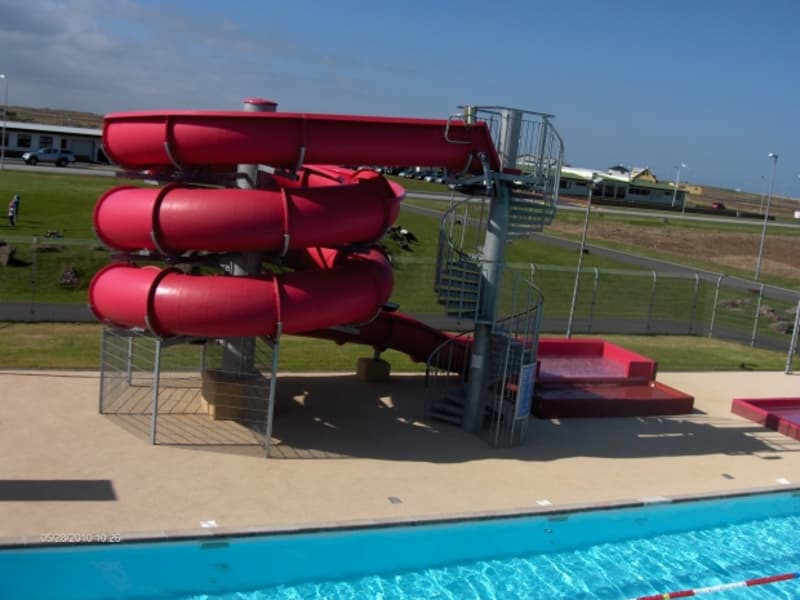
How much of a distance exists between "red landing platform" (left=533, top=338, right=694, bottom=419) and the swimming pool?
4.52m

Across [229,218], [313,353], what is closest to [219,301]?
[229,218]

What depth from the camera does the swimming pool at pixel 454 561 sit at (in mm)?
9797

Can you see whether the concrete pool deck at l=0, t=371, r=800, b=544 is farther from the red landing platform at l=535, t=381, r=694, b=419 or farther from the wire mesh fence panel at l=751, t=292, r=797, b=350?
the wire mesh fence panel at l=751, t=292, r=797, b=350

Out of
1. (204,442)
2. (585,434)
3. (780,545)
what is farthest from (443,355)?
(780,545)

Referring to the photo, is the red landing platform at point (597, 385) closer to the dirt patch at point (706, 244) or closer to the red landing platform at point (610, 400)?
the red landing platform at point (610, 400)

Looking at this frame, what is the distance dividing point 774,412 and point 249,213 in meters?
13.5

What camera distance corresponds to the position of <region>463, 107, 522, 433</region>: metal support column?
15109 mm

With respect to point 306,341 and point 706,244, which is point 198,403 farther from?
point 706,244

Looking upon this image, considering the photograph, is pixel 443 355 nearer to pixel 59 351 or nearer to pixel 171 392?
pixel 171 392

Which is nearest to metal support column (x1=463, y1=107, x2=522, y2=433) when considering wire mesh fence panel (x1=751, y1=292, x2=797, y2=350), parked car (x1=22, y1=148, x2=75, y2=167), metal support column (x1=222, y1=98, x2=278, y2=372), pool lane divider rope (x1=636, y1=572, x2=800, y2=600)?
metal support column (x1=222, y1=98, x2=278, y2=372)

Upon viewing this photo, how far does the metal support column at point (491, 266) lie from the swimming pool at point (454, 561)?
12.1 ft

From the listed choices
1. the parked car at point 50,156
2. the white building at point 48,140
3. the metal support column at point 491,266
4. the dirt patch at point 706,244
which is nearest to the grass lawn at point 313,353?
the metal support column at point 491,266

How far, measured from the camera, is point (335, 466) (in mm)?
13570

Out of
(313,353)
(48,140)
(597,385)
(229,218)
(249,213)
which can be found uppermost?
(48,140)
